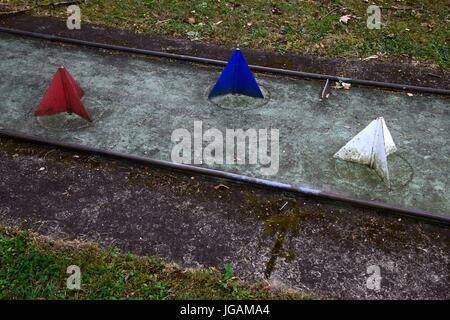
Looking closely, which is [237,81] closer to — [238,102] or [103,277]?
[238,102]

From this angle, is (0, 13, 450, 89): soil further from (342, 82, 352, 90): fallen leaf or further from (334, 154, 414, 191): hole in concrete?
(334, 154, 414, 191): hole in concrete

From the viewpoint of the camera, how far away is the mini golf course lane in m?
3.70

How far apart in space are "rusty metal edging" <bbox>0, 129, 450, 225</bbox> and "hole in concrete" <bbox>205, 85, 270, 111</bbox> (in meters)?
1.11

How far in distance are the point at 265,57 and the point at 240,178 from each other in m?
2.46

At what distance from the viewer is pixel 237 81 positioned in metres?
4.55

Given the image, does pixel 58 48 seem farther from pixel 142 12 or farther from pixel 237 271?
pixel 237 271

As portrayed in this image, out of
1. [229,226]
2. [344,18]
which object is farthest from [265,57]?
[229,226]

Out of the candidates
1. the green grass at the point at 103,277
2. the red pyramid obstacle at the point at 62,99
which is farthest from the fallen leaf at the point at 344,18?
the green grass at the point at 103,277

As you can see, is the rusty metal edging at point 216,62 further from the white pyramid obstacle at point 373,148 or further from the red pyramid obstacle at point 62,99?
the red pyramid obstacle at point 62,99

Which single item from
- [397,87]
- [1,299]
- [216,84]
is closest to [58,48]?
[216,84]

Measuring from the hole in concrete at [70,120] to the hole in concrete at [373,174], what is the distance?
90.4 inches

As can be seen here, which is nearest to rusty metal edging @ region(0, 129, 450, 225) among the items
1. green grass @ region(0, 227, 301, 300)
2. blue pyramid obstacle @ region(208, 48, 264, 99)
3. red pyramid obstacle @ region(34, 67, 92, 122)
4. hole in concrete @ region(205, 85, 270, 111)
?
red pyramid obstacle @ region(34, 67, 92, 122)

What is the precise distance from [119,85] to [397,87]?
3042mm

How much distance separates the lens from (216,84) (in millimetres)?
4539
